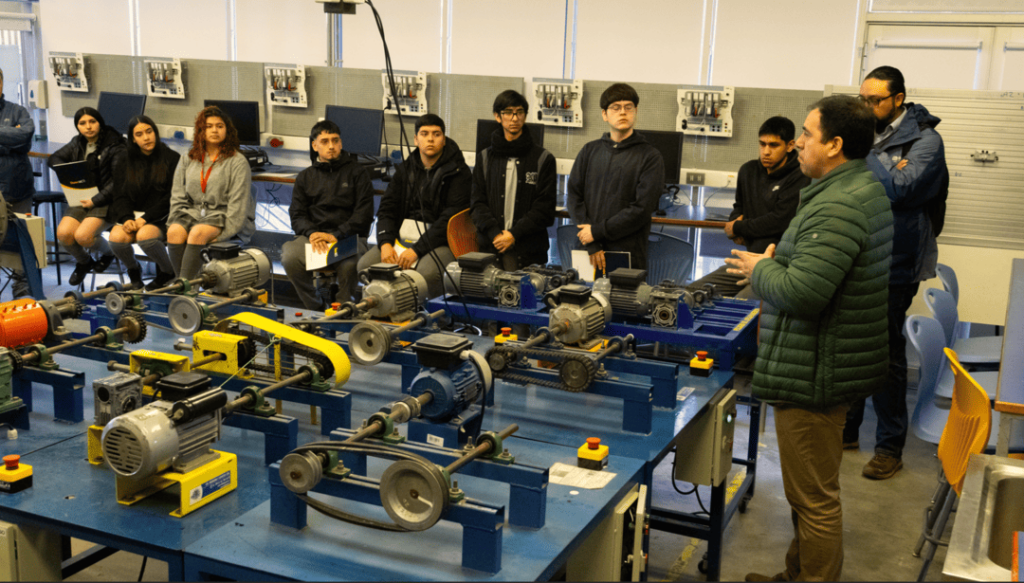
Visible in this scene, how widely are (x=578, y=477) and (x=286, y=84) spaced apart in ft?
18.1

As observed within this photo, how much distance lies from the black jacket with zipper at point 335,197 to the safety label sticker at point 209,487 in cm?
348

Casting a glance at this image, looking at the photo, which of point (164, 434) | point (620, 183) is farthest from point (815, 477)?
point (620, 183)

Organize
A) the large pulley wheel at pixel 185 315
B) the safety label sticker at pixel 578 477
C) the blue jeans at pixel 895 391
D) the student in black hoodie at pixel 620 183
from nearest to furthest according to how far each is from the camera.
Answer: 1. the safety label sticker at pixel 578 477
2. the large pulley wheel at pixel 185 315
3. the blue jeans at pixel 895 391
4. the student in black hoodie at pixel 620 183

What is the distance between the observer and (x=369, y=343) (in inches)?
111

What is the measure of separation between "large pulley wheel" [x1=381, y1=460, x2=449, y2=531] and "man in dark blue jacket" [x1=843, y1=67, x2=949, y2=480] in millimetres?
2699

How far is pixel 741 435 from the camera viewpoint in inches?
174

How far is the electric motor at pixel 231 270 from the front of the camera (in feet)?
11.0

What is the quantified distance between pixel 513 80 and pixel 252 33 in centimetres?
280

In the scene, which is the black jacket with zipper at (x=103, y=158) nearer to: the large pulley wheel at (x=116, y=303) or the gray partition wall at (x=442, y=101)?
the gray partition wall at (x=442, y=101)

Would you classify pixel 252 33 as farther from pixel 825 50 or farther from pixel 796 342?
pixel 796 342

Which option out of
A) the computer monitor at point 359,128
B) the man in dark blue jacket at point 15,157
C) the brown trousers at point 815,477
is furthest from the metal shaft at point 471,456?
the man in dark blue jacket at point 15,157

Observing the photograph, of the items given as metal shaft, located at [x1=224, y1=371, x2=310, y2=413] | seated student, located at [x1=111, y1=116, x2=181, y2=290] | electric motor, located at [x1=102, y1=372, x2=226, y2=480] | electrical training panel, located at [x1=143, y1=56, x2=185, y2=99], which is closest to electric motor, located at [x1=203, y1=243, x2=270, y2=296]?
metal shaft, located at [x1=224, y1=371, x2=310, y2=413]

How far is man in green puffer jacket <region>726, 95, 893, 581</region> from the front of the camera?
7.83ft

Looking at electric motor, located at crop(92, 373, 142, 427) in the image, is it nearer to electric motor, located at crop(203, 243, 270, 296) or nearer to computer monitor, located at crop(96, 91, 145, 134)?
electric motor, located at crop(203, 243, 270, 296)
